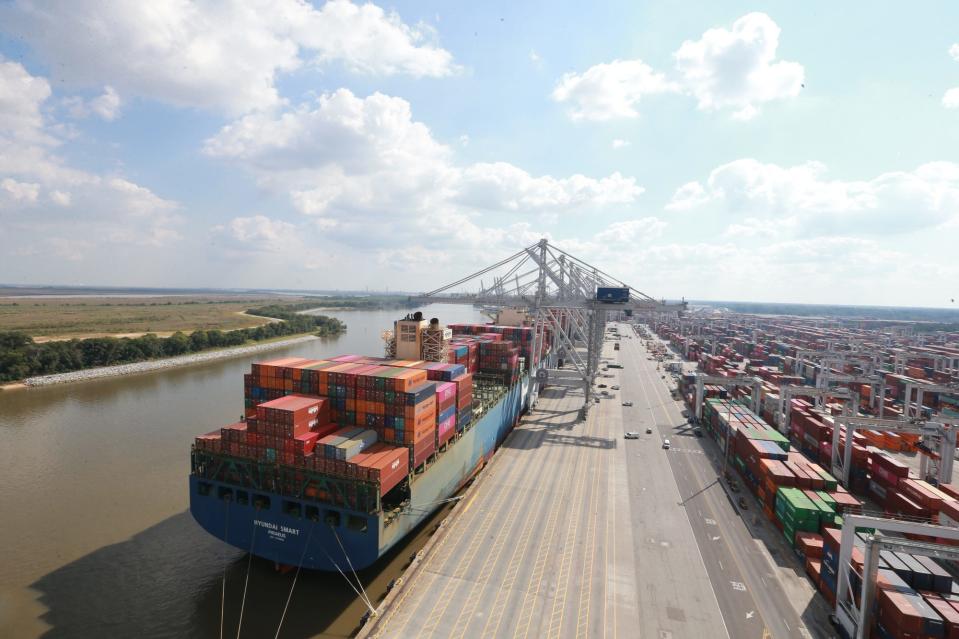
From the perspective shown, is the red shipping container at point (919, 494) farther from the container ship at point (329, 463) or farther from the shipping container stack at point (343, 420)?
the shipping container stack at point (343, 420)

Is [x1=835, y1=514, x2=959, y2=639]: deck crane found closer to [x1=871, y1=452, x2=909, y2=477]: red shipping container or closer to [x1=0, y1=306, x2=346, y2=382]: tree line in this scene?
[x1=871, y1=452, x2=909, y2=477]: red shipping container

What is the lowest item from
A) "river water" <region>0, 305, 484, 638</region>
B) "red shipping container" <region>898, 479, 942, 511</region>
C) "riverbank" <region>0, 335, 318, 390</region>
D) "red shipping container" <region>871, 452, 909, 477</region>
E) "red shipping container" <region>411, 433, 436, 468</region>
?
"river water" <region>0, 305, 484, 638</region>

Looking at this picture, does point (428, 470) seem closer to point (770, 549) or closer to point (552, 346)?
point (770, 549)

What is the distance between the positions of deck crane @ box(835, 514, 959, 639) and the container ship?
1869cm

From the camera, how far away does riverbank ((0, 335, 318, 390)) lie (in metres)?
55.8

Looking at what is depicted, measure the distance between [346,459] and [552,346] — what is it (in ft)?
166

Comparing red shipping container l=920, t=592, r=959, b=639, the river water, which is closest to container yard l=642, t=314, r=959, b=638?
red shipping container l=920, t=592, r=959, b=639

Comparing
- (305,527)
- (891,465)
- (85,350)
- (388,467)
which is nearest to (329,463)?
(388,467)

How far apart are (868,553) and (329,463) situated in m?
21.8

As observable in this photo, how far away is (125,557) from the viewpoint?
21.2 m

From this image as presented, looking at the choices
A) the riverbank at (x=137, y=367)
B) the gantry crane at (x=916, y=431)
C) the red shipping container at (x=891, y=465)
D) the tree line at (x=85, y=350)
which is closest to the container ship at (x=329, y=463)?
the gantry crane at (x=916, y=431)

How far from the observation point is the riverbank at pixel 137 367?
55.8 m

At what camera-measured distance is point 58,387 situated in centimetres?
5519

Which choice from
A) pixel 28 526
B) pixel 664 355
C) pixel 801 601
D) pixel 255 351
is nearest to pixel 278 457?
pixel 28 526
